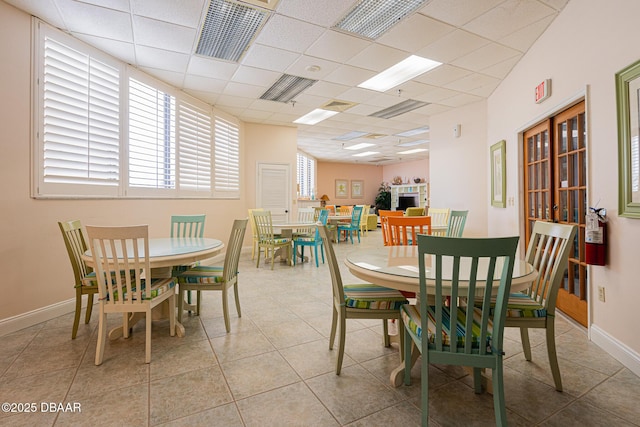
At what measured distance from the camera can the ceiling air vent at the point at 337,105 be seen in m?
5.50

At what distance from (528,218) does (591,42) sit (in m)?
2.04

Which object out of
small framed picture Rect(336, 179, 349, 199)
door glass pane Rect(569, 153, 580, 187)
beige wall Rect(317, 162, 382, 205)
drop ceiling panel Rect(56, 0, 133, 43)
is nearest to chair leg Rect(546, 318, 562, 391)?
door glass pane Rect(569, 153, 580, 187)

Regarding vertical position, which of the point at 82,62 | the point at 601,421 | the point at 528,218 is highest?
the point at 82,62

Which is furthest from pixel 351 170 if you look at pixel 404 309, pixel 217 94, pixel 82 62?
pixel 404 309

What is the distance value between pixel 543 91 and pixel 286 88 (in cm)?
336

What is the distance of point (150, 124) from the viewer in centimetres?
435

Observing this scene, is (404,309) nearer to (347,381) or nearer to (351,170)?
(347,381)

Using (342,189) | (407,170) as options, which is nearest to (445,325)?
(342,189)

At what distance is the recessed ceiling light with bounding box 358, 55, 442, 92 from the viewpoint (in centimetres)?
397

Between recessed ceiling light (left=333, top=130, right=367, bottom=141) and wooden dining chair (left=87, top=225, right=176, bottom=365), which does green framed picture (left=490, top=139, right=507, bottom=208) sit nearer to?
recessed ceiling light (left=333, top=130, right=367, bottom=141)

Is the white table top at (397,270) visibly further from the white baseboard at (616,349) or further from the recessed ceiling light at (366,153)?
the recessed ceiling light at (366,153)

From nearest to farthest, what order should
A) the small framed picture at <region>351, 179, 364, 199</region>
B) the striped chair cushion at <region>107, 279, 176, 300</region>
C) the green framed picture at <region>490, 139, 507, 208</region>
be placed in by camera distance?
the striped chair cushion at <region>107, 279, 176, 300</region>, the green framed picture at <region>490, 139, 507, 208</region>, the small framed picture at <region>351, 179, 364, 199</region>

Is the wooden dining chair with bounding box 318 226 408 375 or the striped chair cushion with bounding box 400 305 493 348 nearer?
the striped chair cushion with bounding box 400 305 493 348

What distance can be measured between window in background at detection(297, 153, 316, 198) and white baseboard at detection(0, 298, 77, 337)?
810 cm
